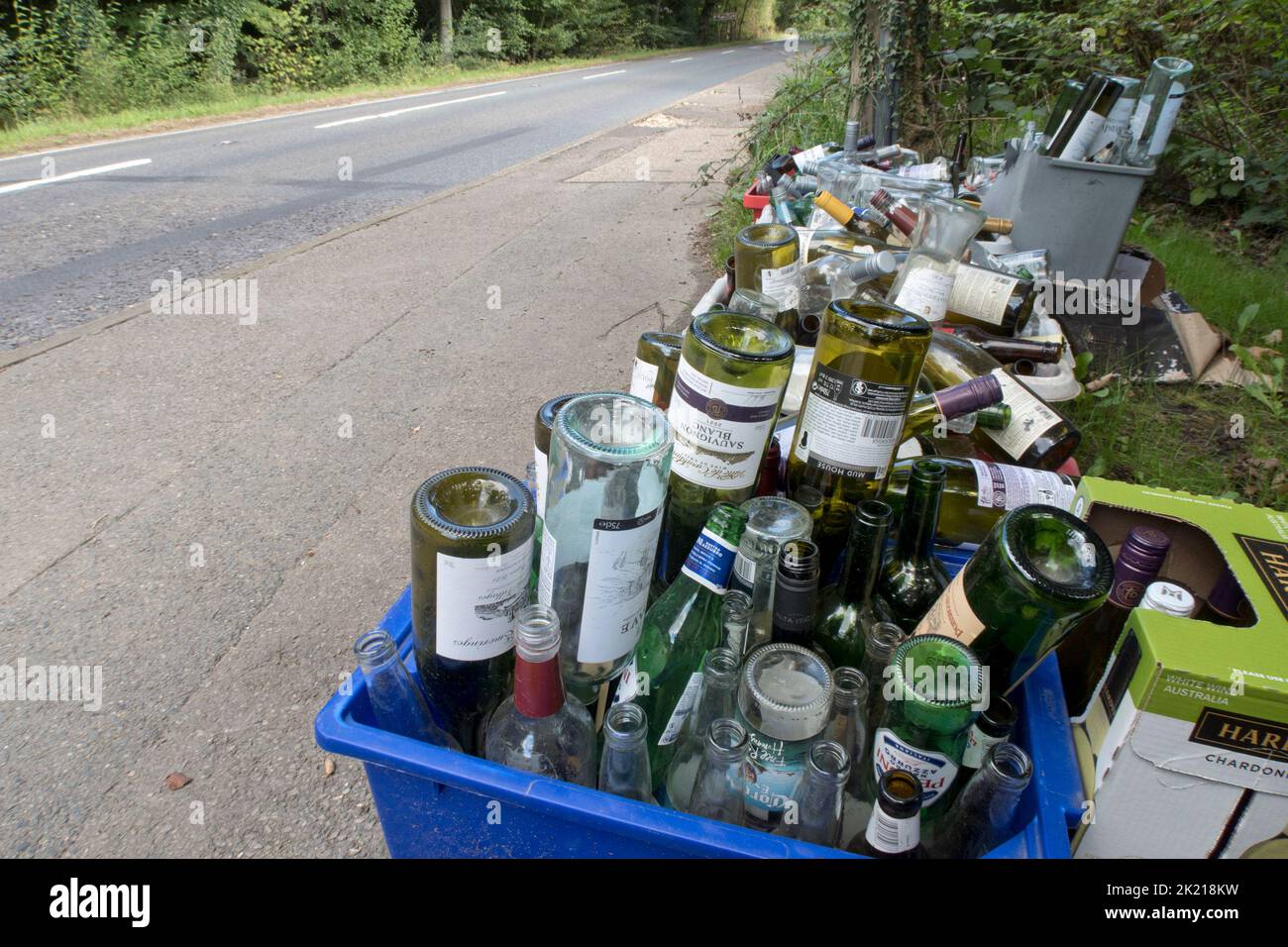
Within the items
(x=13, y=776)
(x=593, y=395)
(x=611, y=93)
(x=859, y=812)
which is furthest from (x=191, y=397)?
(x=611, y=93)

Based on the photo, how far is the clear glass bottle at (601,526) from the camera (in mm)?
1031

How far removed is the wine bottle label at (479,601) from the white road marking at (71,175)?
8.86 meters

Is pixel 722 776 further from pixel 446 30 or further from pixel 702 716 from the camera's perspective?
pixel 446 30

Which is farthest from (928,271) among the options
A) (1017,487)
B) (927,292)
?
(1017,487)

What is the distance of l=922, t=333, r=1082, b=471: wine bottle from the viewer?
1653 mm

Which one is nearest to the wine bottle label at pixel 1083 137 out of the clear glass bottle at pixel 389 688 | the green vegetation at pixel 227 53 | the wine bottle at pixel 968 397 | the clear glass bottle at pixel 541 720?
the wine bottle at pixel 968 397

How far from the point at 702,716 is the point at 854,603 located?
1.10ft

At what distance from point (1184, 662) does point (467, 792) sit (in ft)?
2.94

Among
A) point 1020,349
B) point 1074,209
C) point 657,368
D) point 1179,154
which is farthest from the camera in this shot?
point 1179,154

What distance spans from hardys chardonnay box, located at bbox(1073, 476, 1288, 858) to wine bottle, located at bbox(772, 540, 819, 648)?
0.41 meters

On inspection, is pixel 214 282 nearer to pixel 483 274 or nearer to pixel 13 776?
pixel 483 274

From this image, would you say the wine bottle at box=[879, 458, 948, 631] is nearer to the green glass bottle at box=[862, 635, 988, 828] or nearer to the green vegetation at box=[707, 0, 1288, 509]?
the green glass bottle at box=[862, 635, 988, 828]

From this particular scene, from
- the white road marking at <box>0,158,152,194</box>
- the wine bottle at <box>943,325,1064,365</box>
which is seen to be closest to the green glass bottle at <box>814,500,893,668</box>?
the wine bottle at <box>943,325,1064,365</box>

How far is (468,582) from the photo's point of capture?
1.00m
